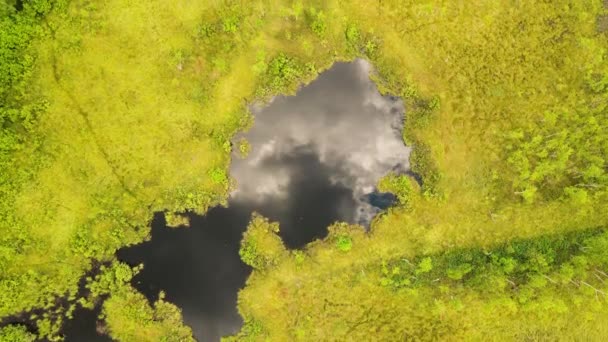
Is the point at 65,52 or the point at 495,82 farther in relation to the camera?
the point at 495,82

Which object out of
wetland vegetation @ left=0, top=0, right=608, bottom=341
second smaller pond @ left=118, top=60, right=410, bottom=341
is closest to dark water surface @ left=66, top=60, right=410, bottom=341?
second smaller pond @ left=118, top=60, right=410, bottom=341

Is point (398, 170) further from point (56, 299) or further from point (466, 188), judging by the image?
point (56, 299)

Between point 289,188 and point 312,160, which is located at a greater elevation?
point 312,160

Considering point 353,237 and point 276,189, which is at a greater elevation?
point 276,189

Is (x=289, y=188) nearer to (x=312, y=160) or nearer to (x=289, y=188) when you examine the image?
(x=289, y=188)

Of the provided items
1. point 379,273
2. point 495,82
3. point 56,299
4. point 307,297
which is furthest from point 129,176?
point 495,82

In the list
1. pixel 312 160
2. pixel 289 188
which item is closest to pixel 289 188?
pixel 289 188

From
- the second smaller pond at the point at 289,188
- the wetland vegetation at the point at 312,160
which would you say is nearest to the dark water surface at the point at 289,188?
the second smaller pond at the point at 289,188

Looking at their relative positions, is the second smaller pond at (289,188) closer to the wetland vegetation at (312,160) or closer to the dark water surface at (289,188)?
the dark water surface at (289,188)
